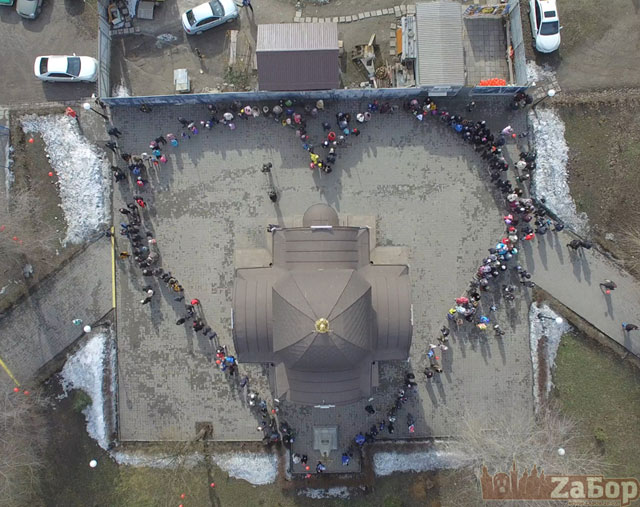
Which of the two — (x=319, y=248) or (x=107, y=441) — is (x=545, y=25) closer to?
(x=319, y=248)

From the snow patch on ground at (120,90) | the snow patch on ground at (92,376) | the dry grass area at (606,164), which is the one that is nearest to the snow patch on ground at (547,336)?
the dry grass area at (606,164)

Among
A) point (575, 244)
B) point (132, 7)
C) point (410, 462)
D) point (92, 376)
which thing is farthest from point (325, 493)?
point (132, 7)

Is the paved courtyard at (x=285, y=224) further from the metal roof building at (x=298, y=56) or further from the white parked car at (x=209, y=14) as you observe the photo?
the white parked car at (x=209, y=14)

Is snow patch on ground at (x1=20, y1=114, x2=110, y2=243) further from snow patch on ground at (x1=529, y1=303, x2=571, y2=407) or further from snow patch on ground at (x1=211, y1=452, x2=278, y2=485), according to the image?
snow patch on ground at (x1=529, y1=303, x2=571, y2=407)

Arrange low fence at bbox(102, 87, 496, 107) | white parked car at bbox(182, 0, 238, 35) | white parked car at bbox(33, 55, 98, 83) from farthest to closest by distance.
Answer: white parked car at bbox(182, 0, 238, 35)
white parked car at bbox(33, 55, 98, 83)
low fence at bbox(102, 87, 496, 107)

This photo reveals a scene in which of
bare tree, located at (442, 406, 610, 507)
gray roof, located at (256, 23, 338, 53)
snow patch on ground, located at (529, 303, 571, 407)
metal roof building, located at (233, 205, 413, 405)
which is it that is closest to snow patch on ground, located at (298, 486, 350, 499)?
bare tree, located at (442, 406, 610, 507)

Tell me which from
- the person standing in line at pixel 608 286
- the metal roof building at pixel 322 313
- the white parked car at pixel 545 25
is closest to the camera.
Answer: the metal roof building at pixel 322 313
